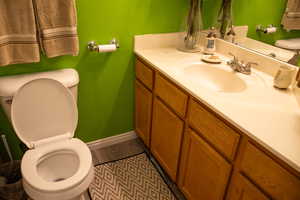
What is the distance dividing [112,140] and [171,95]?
0.94m

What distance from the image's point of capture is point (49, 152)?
1.57 metres

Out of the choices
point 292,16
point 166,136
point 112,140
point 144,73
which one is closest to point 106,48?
point 144,73

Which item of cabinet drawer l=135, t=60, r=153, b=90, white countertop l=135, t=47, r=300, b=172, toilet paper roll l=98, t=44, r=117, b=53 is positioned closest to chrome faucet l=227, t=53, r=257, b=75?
white countertop l=135, t=47, r=300, b=172

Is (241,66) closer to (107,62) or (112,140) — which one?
(107,62)

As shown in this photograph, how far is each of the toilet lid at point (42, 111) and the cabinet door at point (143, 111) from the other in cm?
56

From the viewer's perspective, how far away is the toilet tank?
148cm

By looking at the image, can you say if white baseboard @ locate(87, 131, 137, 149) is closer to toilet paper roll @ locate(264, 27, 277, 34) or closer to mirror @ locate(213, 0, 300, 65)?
mirror @ locate(213, 0, 300, 65)

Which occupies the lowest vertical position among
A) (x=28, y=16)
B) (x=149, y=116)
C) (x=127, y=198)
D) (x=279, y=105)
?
(x=127, y=198)

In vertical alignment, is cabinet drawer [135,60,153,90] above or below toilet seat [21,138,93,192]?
above

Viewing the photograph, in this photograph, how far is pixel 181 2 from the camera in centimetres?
194

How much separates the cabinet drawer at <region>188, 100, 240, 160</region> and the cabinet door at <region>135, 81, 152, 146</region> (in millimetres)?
550

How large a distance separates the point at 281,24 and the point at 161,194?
4.49 ft

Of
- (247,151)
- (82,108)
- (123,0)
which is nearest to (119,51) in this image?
(123,0)

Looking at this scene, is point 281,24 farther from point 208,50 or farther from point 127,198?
point 127,198
